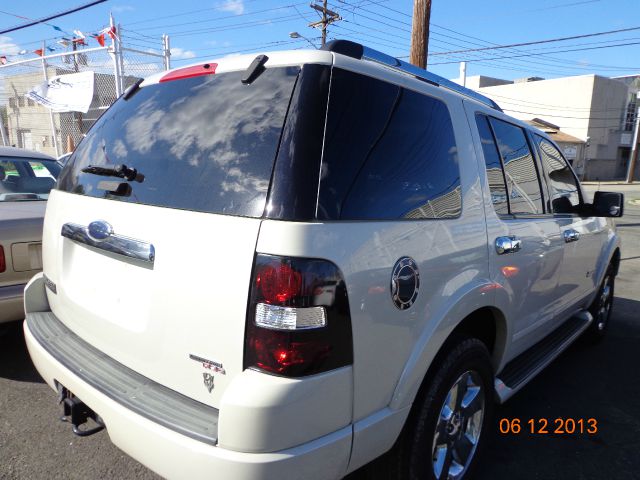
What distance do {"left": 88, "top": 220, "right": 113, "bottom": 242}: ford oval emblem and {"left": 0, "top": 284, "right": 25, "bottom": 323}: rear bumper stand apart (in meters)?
1.70

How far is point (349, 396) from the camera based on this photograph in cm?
160

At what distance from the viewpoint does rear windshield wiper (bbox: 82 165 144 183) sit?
6.45ft

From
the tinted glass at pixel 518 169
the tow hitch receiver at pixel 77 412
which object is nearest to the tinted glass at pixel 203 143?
the tow hitch receiver at pixel 77 412

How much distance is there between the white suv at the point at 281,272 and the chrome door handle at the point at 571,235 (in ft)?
3.04

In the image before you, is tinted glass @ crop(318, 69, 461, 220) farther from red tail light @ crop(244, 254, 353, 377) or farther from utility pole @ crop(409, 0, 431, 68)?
A: utility pole @ crop(409, 0, 431, 68)

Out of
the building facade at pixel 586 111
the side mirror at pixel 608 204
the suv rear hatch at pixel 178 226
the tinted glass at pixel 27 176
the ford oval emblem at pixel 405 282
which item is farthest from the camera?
the building facade at pixel 586 111

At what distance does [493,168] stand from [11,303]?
3.23 meters

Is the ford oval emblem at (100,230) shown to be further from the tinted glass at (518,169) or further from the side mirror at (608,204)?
the side mirror at (608,204)

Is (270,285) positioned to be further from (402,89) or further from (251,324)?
(402,89)

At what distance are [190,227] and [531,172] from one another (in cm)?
235

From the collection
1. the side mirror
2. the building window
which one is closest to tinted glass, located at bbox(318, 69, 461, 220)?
the side mirror
